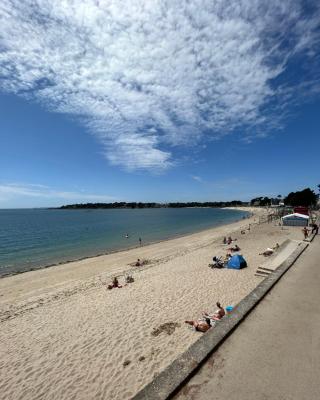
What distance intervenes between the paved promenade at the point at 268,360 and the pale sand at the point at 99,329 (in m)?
2.35

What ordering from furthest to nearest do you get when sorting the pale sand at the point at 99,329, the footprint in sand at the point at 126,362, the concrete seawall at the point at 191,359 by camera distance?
the footprint in sand at the point at 126,362 < the pale sand at the point at 99,329 < the concrete seawall at the point at 191,359

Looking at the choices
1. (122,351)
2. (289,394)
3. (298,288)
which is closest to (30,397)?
(122,351)

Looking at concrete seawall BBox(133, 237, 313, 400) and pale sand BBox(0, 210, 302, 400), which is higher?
concrete seawall BBox(133, 237, 313, 400)

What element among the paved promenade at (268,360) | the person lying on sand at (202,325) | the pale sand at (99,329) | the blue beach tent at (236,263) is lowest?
the pale sand at (99,329)

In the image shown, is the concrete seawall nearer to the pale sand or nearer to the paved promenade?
the paved promenade

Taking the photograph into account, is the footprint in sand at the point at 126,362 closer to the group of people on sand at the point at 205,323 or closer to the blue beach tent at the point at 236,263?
the group of people on sand at the point at 205,323

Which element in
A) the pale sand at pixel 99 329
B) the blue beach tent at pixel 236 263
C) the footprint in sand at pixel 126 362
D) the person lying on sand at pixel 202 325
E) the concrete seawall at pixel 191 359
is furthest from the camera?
the blue beach tent at pixel 236 263

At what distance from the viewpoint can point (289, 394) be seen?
3211mm

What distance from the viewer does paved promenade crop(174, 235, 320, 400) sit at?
10.7ft

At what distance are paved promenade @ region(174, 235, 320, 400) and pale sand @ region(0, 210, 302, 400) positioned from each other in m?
2.35

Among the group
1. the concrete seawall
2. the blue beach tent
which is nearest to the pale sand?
the blue beach tent

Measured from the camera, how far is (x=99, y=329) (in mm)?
8086

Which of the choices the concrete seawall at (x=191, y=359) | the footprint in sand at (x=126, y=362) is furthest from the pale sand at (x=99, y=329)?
the concrete seawall at (x=191, y=359)

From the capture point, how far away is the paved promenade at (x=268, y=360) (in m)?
3.27
